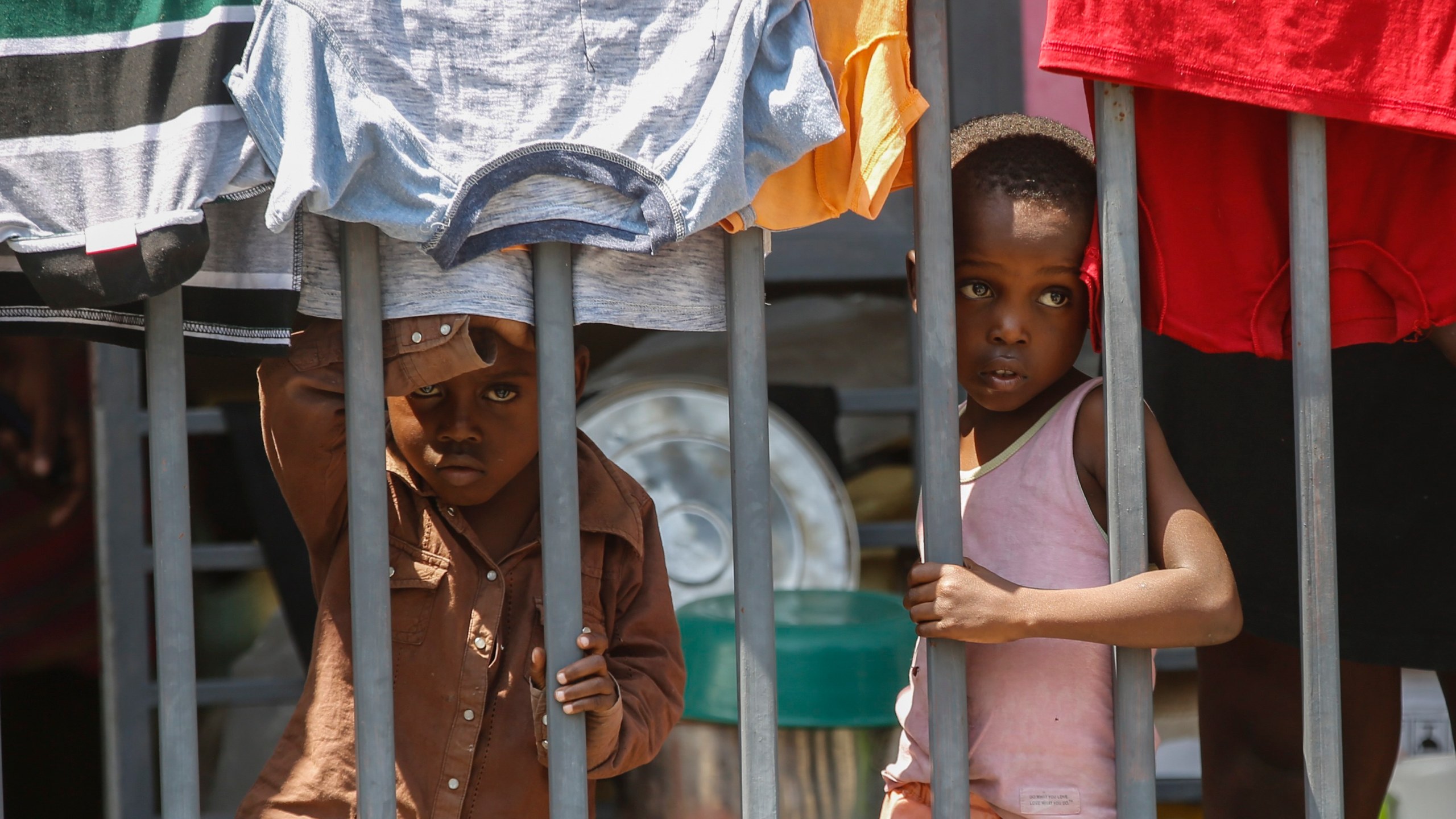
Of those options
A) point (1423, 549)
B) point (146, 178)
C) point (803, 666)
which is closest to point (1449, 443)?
point (1423, 549)

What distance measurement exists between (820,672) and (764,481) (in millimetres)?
1252

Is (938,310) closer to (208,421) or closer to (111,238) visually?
(111,238)

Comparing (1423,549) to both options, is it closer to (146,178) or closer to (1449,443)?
(1449,443)

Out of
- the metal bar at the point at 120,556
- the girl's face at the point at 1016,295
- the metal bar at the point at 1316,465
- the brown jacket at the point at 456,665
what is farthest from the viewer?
the metal bar at the point at 120,556

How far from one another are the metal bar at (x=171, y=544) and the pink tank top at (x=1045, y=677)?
882 millimetres

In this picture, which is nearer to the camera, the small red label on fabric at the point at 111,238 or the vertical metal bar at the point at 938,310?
the small red label on fabric at the point at 111,238

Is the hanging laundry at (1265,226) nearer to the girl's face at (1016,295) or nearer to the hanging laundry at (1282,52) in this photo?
the hanging laundry at (1282,52)

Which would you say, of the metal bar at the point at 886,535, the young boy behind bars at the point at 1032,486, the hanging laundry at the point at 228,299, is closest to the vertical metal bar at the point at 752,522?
the young boy behind bars at the point at 1032,486

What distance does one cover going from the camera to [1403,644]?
2.09 metres

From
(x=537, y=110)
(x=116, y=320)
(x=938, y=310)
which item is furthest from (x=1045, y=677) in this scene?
(x=116, y=320)

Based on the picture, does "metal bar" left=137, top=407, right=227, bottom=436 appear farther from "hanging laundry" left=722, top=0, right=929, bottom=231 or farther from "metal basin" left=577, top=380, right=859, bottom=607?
"hanging laundry" left=722, top=0, right=929, bottom=231

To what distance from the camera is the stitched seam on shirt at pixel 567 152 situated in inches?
52.8

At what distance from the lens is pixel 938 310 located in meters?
1.44

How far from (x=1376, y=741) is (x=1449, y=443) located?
51 centimetres
